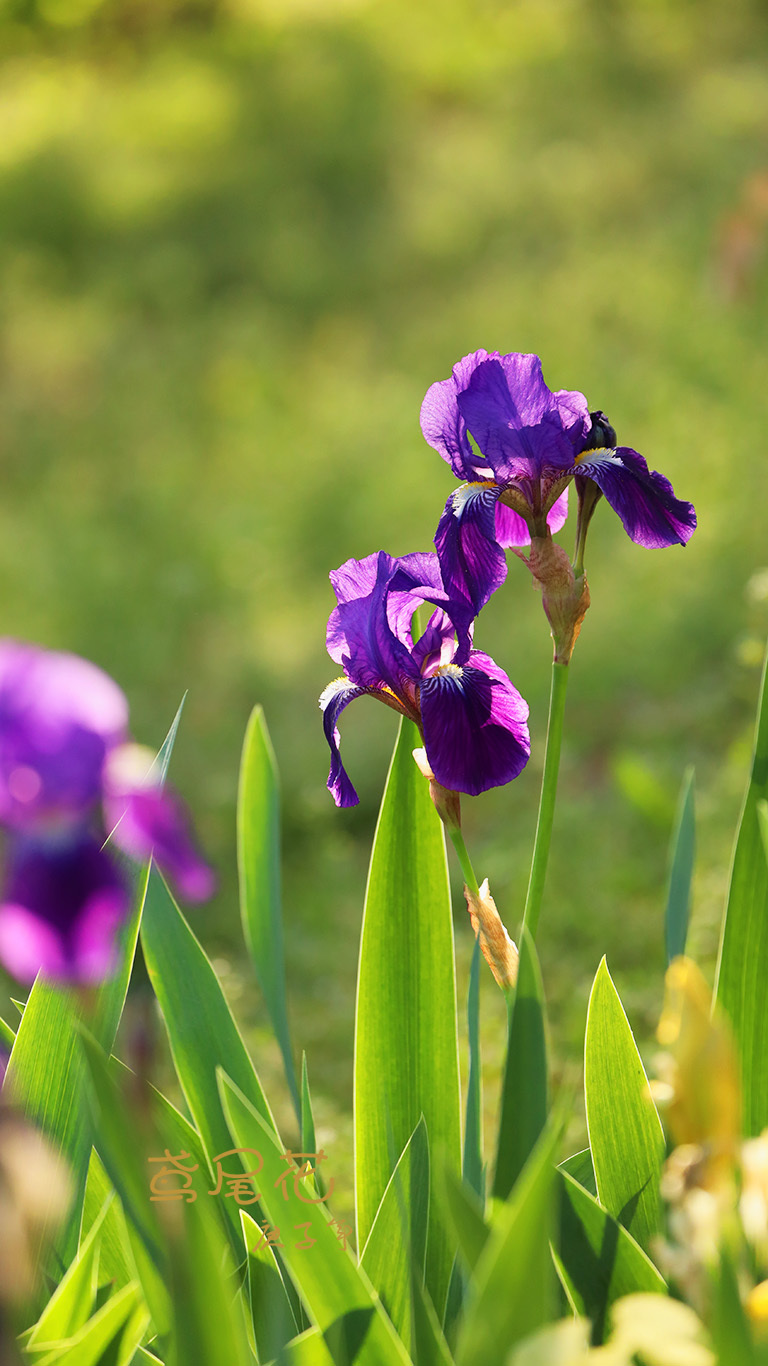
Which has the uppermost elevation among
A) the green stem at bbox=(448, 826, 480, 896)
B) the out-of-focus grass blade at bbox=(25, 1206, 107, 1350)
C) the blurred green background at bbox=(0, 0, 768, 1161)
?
the blurred green background at bbox=(0, 0, 768, 1161)

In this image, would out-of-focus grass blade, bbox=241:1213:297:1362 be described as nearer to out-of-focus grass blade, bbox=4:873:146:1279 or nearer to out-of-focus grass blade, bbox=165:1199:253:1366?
out-of-focus grass blade, bbox=4:873:146:1279

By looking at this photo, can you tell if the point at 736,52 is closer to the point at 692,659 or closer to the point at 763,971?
the point at 692,659

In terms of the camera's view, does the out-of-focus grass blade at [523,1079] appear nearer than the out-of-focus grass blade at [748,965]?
Yes

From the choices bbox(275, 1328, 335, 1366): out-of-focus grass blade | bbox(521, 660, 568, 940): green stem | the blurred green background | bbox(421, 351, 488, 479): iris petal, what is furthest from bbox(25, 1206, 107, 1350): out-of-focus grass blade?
the blurred green background

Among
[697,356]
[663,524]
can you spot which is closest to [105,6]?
[697,356]

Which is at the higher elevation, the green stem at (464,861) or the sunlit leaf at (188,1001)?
the green stem at (464,861)

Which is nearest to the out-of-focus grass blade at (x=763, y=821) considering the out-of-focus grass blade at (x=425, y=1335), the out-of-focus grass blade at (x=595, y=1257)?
the out-of-focus grass blade at (x=595, y=1257)

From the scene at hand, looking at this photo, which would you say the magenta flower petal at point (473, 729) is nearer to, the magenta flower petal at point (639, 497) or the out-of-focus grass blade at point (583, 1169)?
the magenta flower petal at point (639, 497)
